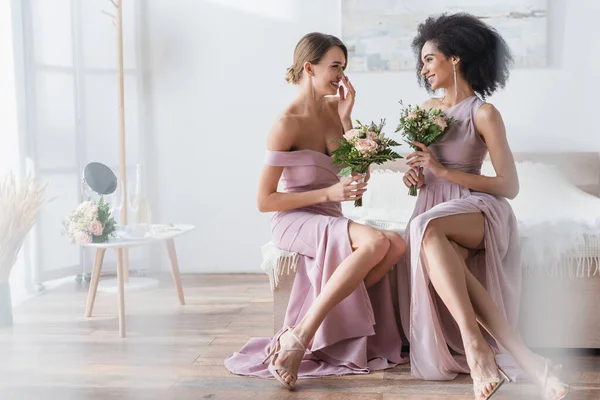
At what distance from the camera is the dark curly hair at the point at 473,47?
272 centimetres

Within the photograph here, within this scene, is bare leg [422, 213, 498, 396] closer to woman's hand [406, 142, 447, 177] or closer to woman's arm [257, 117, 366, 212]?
woman's hand [406, 142, 447, 177]

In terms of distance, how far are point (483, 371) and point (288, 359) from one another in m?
0.59

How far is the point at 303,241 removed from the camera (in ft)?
8.79

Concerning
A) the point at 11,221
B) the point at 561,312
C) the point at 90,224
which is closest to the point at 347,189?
the point at 561,312

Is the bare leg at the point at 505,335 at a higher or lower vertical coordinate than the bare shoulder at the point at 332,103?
lower

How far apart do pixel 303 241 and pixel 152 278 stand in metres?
1.87

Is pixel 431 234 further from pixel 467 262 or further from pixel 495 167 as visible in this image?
pixel 495 167

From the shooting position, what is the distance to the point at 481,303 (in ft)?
7.86

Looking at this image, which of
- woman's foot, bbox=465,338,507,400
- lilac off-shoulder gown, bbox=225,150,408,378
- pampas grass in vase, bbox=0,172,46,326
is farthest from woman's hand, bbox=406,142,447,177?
pampas grass in vase, bbox=0,172,46,326

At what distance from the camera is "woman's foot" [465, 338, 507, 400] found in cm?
218

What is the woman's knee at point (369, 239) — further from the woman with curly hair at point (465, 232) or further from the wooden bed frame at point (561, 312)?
the wooden bed frame at point (561, 312)

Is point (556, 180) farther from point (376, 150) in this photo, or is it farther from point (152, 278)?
point (152, 278)

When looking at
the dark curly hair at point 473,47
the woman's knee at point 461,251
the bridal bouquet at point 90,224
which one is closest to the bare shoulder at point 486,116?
the dark curly hair at point 473,47

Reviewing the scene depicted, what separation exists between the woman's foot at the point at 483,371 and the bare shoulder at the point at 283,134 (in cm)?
91
